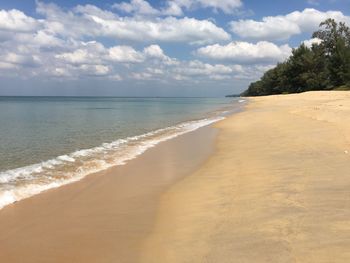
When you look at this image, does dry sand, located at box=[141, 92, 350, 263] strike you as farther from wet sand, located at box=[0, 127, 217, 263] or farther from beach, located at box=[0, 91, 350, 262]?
wet sand, located at box=[0, 127, 217, 263]

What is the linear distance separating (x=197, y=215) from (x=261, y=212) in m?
0.99

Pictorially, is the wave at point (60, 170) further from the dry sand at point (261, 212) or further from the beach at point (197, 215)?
the dry sand at point (261, 212)

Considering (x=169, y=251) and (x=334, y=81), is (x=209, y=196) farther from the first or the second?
(x=334, y=81)

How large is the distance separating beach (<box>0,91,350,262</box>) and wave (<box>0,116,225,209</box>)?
45 cm

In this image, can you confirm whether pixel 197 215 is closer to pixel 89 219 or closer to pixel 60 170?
pixel 89 219

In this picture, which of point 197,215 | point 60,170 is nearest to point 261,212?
point 197,215

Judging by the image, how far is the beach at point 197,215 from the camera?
13.9 ft

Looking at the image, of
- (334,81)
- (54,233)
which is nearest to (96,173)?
(54,233)

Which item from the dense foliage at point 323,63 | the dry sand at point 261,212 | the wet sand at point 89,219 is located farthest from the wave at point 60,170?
the dense foliage at point 323,63

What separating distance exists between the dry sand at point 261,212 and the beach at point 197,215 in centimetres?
1

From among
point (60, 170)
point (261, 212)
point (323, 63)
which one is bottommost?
point (60, 170)

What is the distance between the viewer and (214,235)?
4.66 metres

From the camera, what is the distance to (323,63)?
7800cm

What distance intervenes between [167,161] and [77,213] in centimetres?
504
